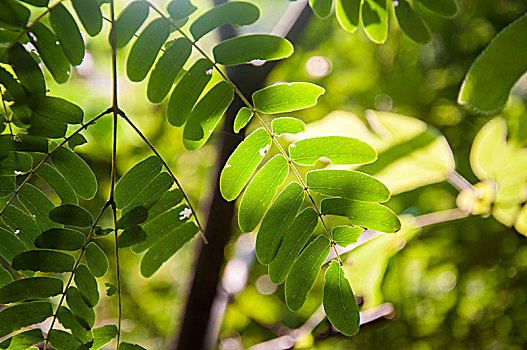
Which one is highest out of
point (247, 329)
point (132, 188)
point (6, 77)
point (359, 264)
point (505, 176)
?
point (6, 77)

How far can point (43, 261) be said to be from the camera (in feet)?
1.61

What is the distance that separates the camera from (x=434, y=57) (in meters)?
1.46

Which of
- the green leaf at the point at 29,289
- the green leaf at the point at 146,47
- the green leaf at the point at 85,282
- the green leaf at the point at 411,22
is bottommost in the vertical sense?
the green leaf at the point at 85,282

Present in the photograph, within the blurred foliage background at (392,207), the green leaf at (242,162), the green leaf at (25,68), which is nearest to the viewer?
the green leaf at (25,68)

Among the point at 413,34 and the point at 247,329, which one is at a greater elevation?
the point at 413,34

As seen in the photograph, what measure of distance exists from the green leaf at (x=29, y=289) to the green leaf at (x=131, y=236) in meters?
0.08

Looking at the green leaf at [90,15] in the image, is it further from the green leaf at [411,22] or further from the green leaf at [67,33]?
the green leaf at [411,22]

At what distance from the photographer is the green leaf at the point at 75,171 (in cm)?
52

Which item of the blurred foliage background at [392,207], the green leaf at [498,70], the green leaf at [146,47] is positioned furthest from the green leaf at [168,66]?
the blurred foliage background at [392,207]

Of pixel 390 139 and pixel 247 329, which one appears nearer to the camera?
pixel 390 139

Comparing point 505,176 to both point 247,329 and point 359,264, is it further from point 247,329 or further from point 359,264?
point 247,329

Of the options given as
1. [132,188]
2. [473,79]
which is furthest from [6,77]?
[473,79]

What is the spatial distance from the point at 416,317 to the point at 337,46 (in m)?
0.91

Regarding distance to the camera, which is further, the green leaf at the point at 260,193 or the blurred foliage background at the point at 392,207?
the blurred foliage background at the point at 392,207
